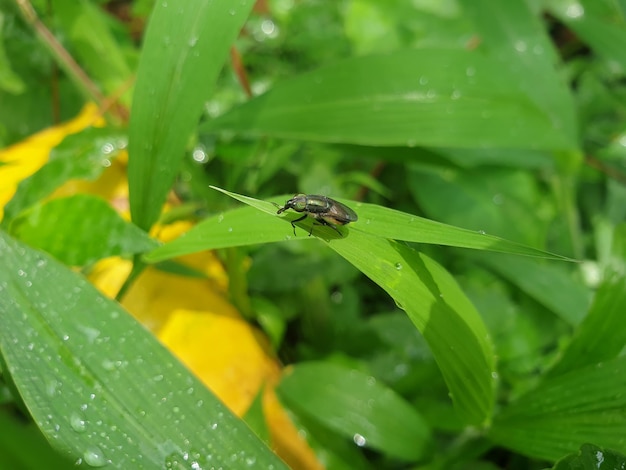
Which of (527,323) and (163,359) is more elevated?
(163,359)

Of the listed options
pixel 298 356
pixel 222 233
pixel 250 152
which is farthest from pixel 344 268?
pixel 222 233

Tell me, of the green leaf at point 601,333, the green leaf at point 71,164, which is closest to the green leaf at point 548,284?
the green leaf at point 601,333

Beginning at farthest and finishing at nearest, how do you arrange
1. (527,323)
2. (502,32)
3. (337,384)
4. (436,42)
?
1. (436,42)
2. (502,32)
3. (527,323)
4. (337,384)

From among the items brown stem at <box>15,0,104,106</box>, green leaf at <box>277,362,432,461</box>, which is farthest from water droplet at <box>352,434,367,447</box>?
brown stem at <box>15,0,104,106</box>

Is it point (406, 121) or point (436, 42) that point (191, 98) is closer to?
point (406, 121)

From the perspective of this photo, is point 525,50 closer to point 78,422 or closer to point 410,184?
point 410,184

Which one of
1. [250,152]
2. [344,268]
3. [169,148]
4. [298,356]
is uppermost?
[169,148]

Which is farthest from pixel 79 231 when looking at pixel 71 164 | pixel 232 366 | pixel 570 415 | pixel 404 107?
pixel 570 415

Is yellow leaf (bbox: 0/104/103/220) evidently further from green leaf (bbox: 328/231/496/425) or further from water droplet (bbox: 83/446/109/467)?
green leaf (bbox: 328/231/496/425)
